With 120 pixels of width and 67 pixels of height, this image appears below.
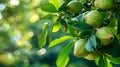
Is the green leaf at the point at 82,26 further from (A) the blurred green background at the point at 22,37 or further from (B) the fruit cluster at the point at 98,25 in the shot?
(A) the blurred green background at the point at 22,37

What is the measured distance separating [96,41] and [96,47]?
0.9 inches

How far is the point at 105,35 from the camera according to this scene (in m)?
0.83

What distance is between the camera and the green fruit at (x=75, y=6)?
0.90m

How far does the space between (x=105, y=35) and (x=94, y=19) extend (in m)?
0.04

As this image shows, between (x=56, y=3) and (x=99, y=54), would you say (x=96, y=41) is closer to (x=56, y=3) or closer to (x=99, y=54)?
(x=99, y=54)

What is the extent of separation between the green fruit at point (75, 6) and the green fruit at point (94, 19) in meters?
0.05

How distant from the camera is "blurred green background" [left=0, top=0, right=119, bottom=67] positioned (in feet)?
14.2

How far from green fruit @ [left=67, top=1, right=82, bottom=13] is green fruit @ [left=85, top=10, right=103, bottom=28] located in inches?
1.8

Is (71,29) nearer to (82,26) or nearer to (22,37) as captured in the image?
(82,26)

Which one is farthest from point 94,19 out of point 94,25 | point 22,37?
point 22,37

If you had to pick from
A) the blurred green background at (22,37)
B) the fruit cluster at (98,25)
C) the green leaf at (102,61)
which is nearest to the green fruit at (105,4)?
A: the fruit cluster at (98,25)

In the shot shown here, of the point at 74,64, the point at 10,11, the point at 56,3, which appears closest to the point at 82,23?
the point at 56,3

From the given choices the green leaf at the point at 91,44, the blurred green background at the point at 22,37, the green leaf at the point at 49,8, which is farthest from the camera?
the blurred green background at the point at 22,37

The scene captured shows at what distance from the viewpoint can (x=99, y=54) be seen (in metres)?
0.86
